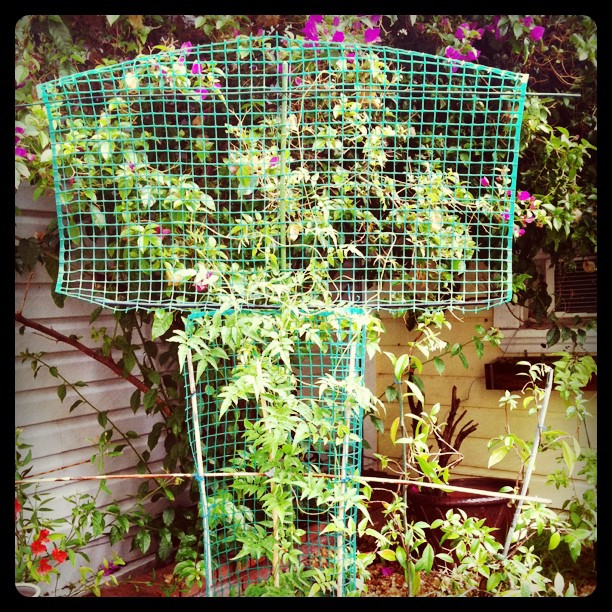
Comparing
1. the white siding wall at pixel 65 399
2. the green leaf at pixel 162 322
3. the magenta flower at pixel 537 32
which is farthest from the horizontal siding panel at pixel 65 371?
the magenta flower at pixel 537 32

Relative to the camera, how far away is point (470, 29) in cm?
207

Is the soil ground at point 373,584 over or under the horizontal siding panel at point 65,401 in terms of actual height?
under

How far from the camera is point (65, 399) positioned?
7.20ft

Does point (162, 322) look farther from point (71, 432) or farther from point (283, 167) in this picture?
point (71, 432)

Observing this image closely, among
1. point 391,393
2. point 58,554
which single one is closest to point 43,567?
point 58,554

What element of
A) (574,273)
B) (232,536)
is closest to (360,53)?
(574,273)

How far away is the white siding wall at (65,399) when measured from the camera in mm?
2082

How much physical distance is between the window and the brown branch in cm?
145

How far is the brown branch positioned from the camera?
205cm

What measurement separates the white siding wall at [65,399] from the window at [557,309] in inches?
62.8

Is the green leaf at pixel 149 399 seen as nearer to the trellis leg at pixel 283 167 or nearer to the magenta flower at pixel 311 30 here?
the trellis leg at pixel 283 167

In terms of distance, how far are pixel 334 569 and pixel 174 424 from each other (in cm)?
80

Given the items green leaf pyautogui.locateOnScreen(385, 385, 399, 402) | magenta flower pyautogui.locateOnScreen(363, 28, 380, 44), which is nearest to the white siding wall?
green leaf pyautogui.locateOnScreen(385, 385, 399, 402)
